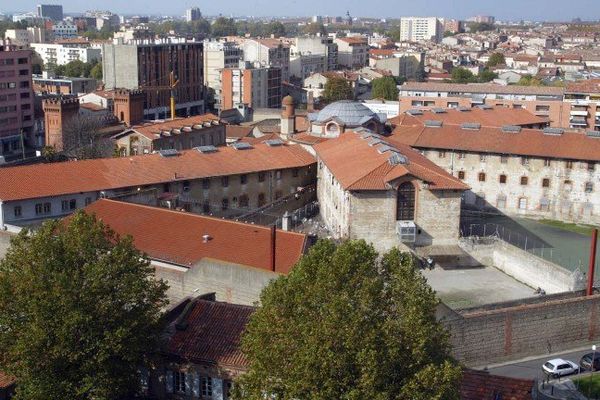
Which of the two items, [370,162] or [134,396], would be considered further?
[370,162]

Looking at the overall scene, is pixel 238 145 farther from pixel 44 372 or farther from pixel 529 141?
pixel 44 372

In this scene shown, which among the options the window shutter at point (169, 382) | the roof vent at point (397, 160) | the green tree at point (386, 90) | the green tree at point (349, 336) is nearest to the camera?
the green tree at point (349, 336)

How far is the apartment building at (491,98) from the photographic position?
82.6 metres

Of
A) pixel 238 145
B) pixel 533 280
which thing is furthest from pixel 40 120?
pixel 533 280

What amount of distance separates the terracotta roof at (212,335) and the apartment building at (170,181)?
61.2 feet

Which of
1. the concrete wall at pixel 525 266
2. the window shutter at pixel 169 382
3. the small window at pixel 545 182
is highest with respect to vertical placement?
the small window at pixel 545 182

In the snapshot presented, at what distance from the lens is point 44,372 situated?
20.1 metres

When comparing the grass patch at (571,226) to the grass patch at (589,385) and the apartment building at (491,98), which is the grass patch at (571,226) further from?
the apartment building at (491,98)

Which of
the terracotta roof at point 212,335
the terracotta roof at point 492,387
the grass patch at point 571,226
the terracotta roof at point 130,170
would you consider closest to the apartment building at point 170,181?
the terracotta roof at point 130,170

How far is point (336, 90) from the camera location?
10831 centimetres

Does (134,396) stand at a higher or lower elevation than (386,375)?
lower

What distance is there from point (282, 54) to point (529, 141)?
8307cm

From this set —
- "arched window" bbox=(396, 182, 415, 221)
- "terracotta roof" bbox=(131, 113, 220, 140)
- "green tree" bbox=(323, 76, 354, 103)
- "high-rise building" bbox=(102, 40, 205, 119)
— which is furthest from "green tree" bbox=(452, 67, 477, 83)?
"arched window" bbox=(396, 182, 415, 221)

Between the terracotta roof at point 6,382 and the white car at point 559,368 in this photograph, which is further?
the white car at point 559,368
